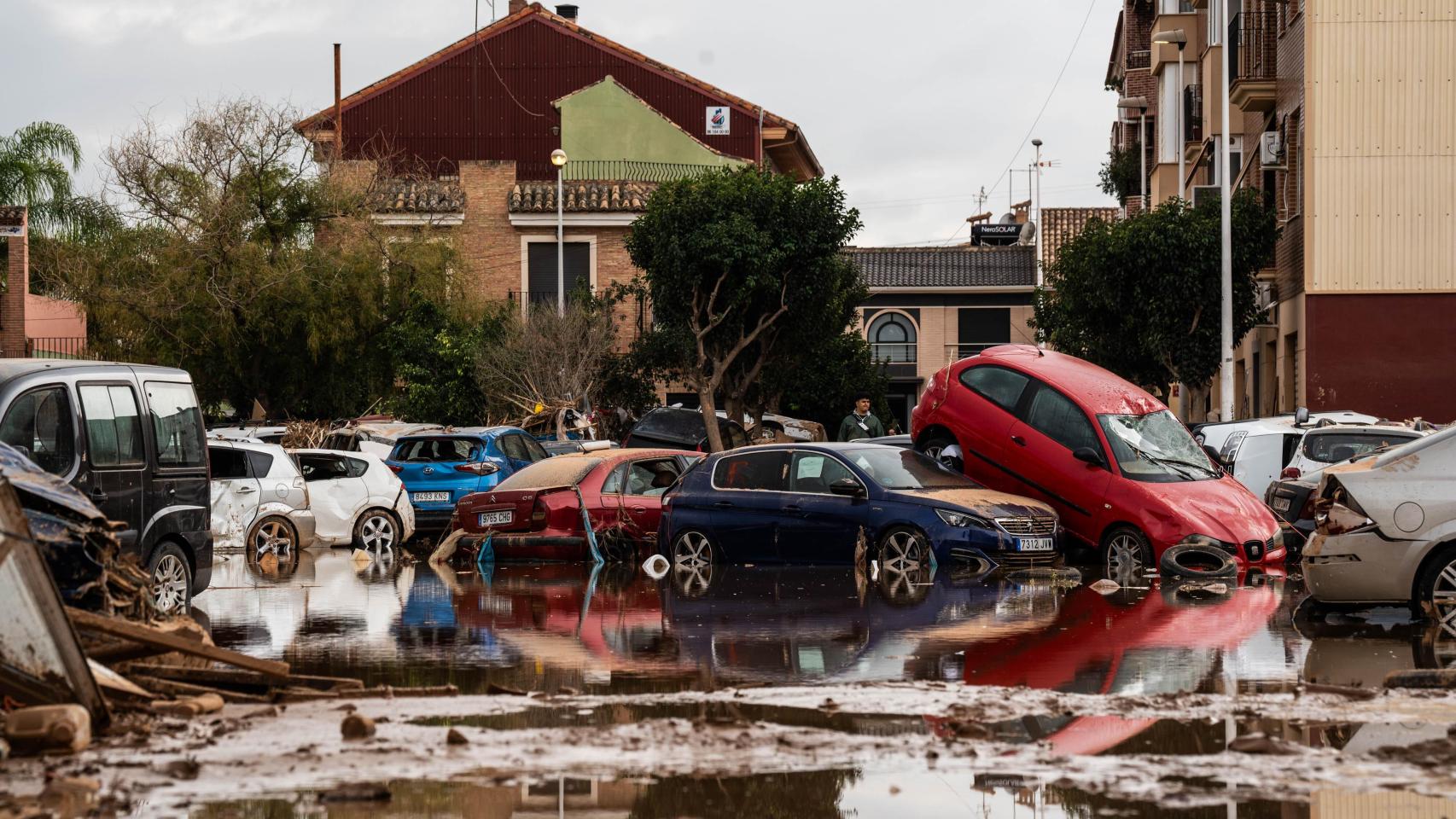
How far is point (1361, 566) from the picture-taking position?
1363 cm

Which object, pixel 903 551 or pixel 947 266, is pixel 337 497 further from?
pixel 947 266

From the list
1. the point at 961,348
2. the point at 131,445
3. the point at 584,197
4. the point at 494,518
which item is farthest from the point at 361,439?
the point at 961,348

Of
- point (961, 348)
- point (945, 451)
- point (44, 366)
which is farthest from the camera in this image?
point (961, 348)

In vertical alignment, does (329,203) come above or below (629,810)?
above

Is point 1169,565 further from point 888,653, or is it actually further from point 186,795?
point 186,795

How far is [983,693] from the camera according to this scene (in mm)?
9750

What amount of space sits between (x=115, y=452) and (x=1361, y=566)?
901 cm

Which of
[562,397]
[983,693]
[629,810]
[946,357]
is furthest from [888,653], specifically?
[946,357]

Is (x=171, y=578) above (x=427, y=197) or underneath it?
underneath

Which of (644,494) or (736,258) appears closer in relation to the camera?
(644,494)

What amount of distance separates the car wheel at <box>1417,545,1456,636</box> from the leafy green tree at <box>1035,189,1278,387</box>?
24.0 metres

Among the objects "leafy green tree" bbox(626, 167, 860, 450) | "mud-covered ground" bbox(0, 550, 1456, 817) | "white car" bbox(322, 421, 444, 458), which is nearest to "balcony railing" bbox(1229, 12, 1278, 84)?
"leafy green tree" bbox(626, 167, 860, 450)

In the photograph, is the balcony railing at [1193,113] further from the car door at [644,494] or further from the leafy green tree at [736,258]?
the car door at [644,494]

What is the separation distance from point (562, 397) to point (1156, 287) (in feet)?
44.2
